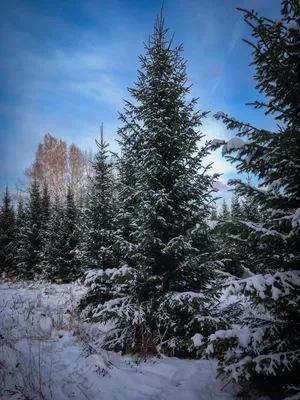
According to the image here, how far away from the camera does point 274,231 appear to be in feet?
8.99

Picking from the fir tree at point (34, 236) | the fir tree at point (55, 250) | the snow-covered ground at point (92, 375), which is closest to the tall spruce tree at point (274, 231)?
the snow-covered ground at point (92, 375)

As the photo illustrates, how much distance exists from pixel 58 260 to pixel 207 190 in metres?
14.0

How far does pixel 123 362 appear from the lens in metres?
4.14

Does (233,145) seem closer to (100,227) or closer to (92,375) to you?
(92,375)

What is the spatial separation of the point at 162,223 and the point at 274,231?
9.72 ft

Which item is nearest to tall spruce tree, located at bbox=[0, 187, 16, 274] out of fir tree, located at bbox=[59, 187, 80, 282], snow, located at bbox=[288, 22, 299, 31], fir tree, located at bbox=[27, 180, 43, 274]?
fir tree, located at bbox=[27, 180, 43, 274]

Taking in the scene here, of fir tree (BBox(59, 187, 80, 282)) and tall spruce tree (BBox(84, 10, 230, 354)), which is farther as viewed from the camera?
fir tree (BBox(59, 187, 80, 282))

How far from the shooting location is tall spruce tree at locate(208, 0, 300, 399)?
7.95 feet

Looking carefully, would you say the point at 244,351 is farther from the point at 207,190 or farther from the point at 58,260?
the point at 58,260

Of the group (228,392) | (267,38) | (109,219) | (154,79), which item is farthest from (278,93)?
(109,219)

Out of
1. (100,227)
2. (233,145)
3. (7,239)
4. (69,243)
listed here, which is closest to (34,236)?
(7,239)

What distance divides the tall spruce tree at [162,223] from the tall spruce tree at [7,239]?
64.2 feet

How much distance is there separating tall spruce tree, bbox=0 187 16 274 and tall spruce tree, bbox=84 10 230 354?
64.2 feet

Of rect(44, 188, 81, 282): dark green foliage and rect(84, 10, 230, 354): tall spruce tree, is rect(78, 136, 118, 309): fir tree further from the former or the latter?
rect(44, 188, 81, 282): dark green foliage
